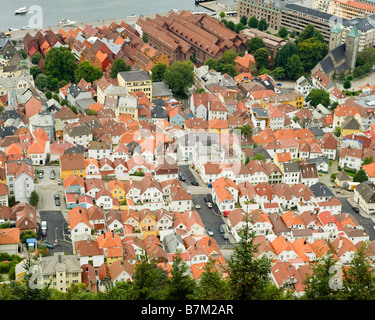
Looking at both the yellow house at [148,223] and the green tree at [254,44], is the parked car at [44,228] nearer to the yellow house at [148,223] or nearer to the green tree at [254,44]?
the yellow house at [148,223]

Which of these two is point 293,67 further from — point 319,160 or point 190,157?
point 190,157

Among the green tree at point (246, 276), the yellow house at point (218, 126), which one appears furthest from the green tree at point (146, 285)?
the yellow house at point (218, 126)

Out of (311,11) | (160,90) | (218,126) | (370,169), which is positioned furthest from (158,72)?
(370,169)

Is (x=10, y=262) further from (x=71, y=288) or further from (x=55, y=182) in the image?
(x=55, y=182)

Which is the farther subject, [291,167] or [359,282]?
[291,167]

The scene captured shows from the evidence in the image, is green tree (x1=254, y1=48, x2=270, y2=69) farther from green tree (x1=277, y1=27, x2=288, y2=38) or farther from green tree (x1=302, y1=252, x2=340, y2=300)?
green tree (x1=302, y1=252, x2=340, y2=300)
